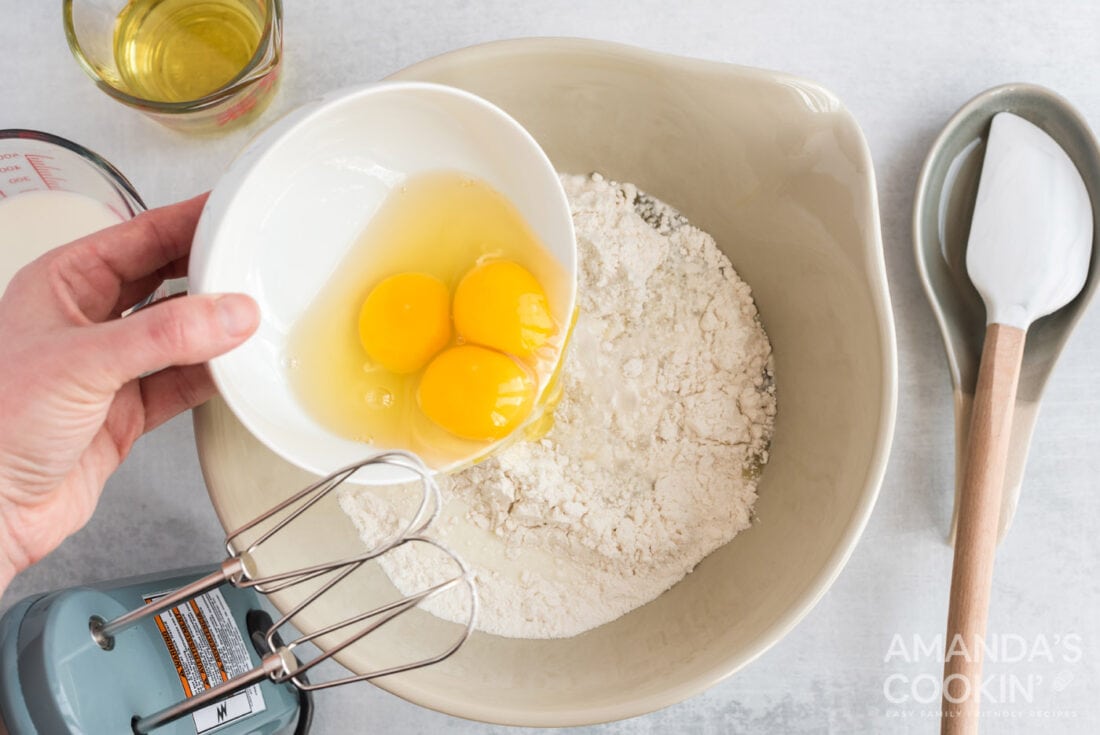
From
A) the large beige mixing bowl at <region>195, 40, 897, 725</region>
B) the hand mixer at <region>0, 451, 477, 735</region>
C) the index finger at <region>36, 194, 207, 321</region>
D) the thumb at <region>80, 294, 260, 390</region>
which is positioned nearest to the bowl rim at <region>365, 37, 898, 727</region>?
the large beige mixing bowl at <region>195, 40, 897, 725</region>

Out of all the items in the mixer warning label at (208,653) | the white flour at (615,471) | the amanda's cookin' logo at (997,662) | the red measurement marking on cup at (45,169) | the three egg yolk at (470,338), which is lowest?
the amanda's cookin' logo at (997,662)

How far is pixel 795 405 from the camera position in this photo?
120 centimetres

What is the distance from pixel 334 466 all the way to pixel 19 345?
1.23 feet

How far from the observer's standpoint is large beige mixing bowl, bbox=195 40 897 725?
1047 millimetres

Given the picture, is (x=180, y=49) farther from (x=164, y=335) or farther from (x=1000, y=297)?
(x=1000, y=297)

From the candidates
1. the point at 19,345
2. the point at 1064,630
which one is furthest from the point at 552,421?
the point at 1064,630

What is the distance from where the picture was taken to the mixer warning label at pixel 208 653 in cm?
108

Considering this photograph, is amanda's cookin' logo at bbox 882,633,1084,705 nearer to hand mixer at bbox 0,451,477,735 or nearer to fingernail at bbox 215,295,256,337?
hand mixer at bbox 0,451,477,735

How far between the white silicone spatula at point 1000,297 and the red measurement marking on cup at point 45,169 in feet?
4.43

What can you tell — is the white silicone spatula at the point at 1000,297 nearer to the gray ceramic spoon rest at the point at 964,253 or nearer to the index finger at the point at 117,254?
the gray ceramic spoon rest at the point at 964,253

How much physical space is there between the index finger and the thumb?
0.67ft

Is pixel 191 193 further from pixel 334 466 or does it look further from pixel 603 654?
pixel 603 654

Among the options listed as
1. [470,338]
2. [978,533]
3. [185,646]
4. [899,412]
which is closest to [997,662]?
[978,533]

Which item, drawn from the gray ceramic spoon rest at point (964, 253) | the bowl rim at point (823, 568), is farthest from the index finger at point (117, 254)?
the gray ceramic spoon rest at point (964, 253)
